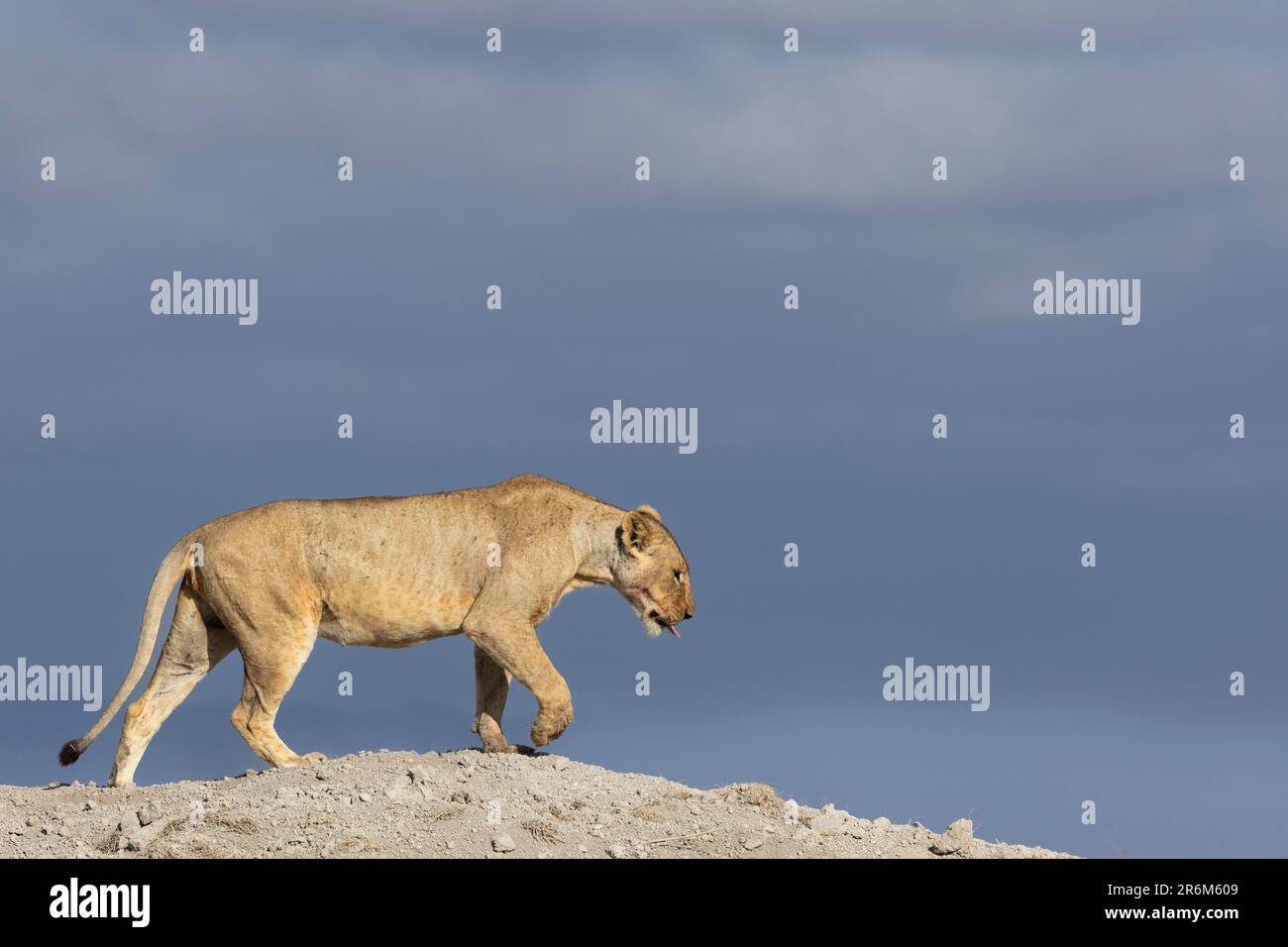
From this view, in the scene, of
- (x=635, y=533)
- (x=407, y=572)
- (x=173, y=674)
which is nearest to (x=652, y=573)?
(x=635, y=533)

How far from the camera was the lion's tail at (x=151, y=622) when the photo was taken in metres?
22.1

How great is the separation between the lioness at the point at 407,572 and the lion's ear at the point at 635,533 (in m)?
0.02

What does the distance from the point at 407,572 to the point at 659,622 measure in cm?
305

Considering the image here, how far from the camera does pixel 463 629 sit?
2117 cm

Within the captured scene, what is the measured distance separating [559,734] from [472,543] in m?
2.39

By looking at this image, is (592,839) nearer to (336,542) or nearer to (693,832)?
(693,832)

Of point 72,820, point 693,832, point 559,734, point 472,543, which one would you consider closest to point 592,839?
A: point 693,832

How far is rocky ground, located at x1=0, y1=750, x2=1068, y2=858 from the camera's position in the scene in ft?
60.5

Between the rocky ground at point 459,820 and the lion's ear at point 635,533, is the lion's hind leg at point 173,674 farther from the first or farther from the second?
the lion's ear at point 635,533

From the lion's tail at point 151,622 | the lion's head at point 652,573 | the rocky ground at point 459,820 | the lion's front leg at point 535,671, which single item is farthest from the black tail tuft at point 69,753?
the lion's head at point 652,573

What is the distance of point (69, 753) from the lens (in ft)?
73.5

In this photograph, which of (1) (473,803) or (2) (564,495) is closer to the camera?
(1) (473,803)
